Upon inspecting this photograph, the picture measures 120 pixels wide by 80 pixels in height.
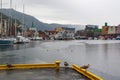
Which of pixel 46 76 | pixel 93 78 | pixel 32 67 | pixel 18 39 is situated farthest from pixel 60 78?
pixel 18 39

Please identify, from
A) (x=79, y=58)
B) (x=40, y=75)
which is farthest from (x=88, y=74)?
(x=79, y=58)

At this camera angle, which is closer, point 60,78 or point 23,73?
point 60,78

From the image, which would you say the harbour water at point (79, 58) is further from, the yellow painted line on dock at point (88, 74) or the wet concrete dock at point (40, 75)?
the wet concrete dock at point (40, 75)

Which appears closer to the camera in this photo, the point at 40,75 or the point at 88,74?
the point at 88,74

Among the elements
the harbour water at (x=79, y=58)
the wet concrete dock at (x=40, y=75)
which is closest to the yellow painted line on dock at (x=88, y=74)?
the wet concrete dock at (x=40, y=75)

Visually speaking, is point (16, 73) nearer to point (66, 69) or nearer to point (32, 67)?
point (32, 67)

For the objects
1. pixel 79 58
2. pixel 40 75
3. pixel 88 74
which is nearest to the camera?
pixel 88 74

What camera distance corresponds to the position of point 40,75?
1928 centimetres

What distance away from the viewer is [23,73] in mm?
20094

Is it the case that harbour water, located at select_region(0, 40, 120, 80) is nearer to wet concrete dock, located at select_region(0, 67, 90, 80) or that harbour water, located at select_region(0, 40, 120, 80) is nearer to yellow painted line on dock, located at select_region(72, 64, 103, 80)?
yellow painted line on dock, located at select_region(72, 64, 103, 80)

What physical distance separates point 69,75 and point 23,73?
3520 millimetres

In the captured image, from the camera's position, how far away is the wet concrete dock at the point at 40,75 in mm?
18188

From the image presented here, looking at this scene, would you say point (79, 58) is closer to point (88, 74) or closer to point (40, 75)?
point (40, 75)

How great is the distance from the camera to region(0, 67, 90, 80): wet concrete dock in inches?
716
